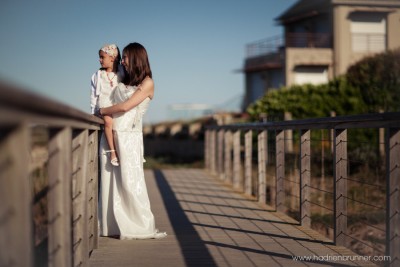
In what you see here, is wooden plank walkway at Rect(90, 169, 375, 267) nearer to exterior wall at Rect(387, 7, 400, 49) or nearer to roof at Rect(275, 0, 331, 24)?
exterior wall at Rect(387, 7, 400, 49)

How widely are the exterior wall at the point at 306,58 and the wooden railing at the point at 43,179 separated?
2867 cm

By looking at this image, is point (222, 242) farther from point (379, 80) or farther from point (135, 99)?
point (379, 80)

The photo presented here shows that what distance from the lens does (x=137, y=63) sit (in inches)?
226

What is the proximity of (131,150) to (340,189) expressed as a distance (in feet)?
5.83

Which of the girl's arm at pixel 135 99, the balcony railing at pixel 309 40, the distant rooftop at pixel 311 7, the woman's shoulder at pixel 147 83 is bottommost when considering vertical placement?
the girl's arm at pixel 135 99

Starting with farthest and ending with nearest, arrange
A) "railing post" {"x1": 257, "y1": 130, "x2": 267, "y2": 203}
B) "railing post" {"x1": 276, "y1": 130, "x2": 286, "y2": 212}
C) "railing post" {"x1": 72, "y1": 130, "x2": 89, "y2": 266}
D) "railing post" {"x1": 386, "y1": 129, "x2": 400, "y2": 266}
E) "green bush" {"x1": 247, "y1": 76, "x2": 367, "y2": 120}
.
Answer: "green bush" {"x1": 247, "y1": 76, "x2": 367, "y2": 120} < "railing post" {"x1": 257, "y1": 130, "x2": 267, "y2": 203} < "railing post" {"x1": 276, "y1": 130, "x2": 286, "y2": 212} < "railing post" {"x1": 386, "y1": 129, "x2": 400, "y2": 266} < "railing post" {"x1": 72, "y1": 130, "x2": 89, "y2": 266}

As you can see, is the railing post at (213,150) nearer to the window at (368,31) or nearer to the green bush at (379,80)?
the green bush at (379,80)

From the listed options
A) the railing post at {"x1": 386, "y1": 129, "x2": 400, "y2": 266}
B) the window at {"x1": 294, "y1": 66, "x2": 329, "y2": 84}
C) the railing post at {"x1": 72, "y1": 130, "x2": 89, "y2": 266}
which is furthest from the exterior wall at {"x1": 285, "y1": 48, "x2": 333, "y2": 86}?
the railing post at {"x1": 72, "y1": 130, "x2": 89, "y2": 266}

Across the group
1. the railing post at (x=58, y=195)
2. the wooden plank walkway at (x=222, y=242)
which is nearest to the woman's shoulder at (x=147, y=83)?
the wooden plank walkway at (x=222, y=242)

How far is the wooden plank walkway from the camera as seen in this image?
4.79 meters

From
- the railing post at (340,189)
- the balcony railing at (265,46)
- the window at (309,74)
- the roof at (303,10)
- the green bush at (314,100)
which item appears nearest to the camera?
the railing post at (340,189)

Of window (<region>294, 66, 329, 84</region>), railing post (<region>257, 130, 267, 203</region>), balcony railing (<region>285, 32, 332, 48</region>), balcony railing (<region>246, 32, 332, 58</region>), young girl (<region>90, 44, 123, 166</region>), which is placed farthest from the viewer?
window (<region>294, 66, 329, 84</region>)

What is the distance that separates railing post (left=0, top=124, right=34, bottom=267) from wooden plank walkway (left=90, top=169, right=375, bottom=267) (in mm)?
2624

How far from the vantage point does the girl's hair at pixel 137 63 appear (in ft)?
18.7
